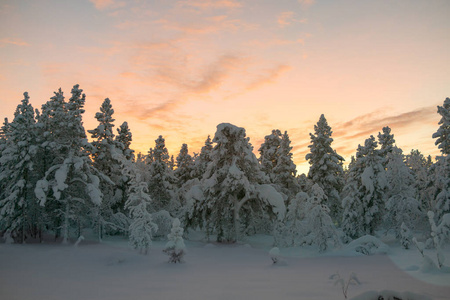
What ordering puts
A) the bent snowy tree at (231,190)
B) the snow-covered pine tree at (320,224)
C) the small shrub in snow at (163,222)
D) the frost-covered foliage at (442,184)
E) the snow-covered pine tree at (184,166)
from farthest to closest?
the snow-covered pine tree at (184,166) < the small shrub in snow at (163,222) < the frost-covered foliage at (442,184) < the bent snowy tree at (231,190) < the snow-covered pine tree at (320,224)

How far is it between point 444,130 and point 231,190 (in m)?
20.4

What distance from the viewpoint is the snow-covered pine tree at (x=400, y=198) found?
3091cm

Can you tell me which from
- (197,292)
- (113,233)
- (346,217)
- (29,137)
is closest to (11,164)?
(29,137)

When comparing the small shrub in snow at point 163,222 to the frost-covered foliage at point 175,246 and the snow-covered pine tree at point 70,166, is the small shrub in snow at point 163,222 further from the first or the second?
the frost-covered foliage at point 175,246

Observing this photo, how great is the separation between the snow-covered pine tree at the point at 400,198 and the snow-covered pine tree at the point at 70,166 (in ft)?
88.8

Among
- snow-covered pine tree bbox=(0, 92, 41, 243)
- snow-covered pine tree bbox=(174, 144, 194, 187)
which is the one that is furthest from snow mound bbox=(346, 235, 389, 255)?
snow-covered pine tree bbox=(174, 144, 194, 187)

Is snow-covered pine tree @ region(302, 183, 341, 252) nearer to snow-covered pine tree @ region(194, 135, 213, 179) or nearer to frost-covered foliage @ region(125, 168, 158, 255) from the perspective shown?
frost-covered foliage @ region(125, 168, 158, 255)

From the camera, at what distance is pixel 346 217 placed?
112 ft

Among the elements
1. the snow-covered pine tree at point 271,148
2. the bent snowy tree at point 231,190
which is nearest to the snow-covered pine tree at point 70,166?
the bent snowy tree at point 231,190

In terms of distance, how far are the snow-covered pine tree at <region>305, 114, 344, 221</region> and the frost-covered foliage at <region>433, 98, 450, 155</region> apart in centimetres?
1255

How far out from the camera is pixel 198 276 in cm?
1530

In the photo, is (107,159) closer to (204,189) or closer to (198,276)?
(204,189)

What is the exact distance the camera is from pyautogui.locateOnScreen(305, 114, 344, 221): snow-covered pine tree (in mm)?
41031

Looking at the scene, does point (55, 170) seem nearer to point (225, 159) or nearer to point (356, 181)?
point (225, 159)
